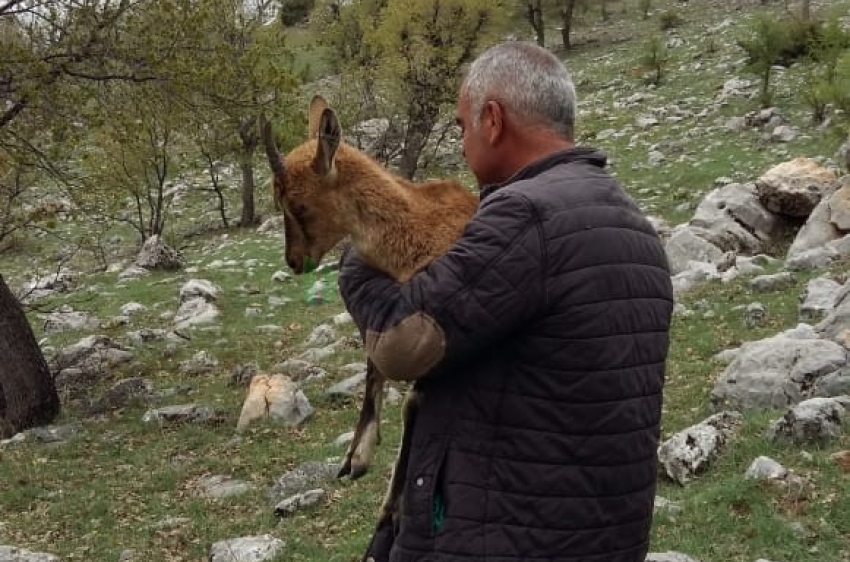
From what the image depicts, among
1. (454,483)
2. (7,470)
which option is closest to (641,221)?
(454,483)

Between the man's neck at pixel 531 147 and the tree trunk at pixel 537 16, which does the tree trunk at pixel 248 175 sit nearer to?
the tree trunk at pixel 537 16

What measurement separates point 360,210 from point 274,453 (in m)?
6.27

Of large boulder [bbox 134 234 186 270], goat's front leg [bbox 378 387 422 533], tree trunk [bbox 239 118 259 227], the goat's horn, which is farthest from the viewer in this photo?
tree trunk [bbox 239 118 259 227]

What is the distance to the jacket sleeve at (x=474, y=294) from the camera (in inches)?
90.6

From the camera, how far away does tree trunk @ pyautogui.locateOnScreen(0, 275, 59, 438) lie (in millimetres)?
11086

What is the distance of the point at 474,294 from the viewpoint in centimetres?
231

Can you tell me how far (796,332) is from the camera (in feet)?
28.6

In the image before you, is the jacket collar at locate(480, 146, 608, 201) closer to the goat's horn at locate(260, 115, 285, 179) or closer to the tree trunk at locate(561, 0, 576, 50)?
the goat's horn at locate(260, 115, 285, 179)

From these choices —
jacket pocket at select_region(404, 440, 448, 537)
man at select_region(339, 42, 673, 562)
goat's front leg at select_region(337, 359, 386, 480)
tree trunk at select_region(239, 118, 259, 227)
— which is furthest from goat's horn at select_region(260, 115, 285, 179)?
tree trunk at select_region(239, 118, 259, 227)

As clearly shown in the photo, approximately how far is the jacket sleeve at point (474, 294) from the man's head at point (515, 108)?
185mm

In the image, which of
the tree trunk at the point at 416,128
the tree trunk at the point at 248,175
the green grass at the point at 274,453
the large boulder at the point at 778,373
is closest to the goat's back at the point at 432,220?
the green grass at the point at 274,453

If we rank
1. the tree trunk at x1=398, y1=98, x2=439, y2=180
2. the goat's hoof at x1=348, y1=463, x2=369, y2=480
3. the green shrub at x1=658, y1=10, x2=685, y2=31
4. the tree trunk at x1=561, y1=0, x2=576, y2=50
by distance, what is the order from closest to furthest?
the goat's hoof at x1=348, y1=463, x2=369, y2=480 < the tree trunk at x1=398, y1=98, x2=439, y2=180 < the green shrub at x1=658, y1=10, x2=685, y2=31 < the tree trunk at x1=561, y1=0, x2=576, y2=50

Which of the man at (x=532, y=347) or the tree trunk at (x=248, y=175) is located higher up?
the man at (x=532, y=347)

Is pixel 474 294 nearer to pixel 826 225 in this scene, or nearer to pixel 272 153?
pixel 272 153
